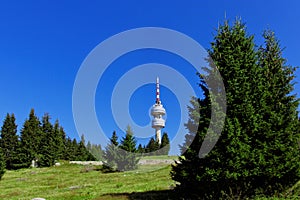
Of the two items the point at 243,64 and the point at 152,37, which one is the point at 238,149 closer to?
the point at 243,64

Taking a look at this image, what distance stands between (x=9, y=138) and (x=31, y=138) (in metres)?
8.43

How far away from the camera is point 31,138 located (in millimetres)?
76750

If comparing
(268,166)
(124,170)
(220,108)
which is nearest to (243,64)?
(220,108)

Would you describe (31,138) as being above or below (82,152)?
above

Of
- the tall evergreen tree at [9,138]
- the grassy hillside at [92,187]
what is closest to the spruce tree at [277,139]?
the grassy hillside at [92,187]

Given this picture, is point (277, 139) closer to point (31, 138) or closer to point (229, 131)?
point (229, 131)

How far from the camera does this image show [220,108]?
16.2 m

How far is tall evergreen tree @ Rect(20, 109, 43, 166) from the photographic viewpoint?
71875mm

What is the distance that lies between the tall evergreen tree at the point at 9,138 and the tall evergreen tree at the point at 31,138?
339cm

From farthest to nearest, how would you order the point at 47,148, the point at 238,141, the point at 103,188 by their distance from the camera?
the point at 47,148 < the point at 103,188 < the point at 238,141

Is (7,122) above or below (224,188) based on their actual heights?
above

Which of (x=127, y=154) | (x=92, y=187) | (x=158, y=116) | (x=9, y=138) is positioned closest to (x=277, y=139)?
(x=92, y=187)

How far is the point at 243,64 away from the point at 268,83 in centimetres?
312

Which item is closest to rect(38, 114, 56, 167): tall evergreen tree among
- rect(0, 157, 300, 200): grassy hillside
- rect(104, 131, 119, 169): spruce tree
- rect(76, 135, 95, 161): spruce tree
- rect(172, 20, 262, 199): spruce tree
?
rect(76, 135, 95, 161): spruce tree
